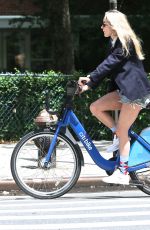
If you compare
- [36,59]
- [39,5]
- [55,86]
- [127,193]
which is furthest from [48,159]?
[36,59]

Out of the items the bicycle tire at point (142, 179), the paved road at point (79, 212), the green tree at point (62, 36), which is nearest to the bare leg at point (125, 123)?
the bicycle tire at point (142, 179)

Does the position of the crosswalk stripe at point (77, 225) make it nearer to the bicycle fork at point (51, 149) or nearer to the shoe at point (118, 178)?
the shoe at point (118, 178)

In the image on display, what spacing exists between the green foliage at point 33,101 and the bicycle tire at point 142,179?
18.3ft

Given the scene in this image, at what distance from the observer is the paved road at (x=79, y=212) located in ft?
19.8

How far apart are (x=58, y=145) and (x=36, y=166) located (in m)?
0.36

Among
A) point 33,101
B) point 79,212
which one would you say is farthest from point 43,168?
point 33,101

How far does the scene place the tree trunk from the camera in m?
16.4

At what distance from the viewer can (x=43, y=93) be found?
12750 millimetres

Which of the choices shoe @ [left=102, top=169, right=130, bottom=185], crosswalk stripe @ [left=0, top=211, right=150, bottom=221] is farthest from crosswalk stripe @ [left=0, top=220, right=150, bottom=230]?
shoe @ [left=102, top=169, right=130, bottom=185]

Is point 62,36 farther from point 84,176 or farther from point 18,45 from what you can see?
point 18,45

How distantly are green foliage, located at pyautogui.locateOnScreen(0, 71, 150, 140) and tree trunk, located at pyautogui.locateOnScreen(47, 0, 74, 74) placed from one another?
351 centimetres

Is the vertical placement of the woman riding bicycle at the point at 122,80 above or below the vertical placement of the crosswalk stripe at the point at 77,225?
above

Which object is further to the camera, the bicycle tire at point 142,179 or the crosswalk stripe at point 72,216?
the bicycle tire at point 142,179

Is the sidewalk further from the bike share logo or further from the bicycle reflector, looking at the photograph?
the bicycle reflector
